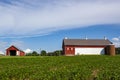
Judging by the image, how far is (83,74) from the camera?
1859 cm

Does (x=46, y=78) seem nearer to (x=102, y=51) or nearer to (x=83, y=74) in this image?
(x=83, y=74)

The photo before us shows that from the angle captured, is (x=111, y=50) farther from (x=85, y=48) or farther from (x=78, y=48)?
(x=78, y=48)

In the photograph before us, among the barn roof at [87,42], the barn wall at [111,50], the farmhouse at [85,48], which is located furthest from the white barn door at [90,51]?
the barn wall at [111,50]

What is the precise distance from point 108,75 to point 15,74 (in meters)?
6.36

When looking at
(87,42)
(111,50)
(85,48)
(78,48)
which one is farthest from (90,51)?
(111,50)

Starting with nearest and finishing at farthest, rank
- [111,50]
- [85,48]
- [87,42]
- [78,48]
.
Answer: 1. [111,50]
2. [85,48]
3. [78,48]
4. [87,42]

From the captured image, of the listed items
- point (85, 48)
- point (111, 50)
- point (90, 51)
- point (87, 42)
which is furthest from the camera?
point (87, 42)

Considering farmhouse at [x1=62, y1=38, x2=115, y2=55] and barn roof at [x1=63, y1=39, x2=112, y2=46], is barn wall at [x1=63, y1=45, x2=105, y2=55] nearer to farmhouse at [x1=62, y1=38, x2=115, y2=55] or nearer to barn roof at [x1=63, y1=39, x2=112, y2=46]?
farmhouse at [x1=62, y1=38, x2=115, y2=55]

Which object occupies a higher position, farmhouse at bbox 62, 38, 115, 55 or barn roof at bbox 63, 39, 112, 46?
barn roof at bbox 63, 39, 112, 46

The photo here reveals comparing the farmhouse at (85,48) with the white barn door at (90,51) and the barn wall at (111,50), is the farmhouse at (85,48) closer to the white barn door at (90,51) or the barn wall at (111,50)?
the white barn door at (90,51)

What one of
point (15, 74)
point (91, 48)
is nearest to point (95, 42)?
point (91, 48)

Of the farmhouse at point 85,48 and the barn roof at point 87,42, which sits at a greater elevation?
the barn roof at point 87,42

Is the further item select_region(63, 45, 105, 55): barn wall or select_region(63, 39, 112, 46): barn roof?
select_region(63, 39, 112, 46): barn roof

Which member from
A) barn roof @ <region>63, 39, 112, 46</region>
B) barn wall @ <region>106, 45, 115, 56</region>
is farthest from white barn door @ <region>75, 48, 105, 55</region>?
barn wall @ <region>106, 45, 115, 56</region>
